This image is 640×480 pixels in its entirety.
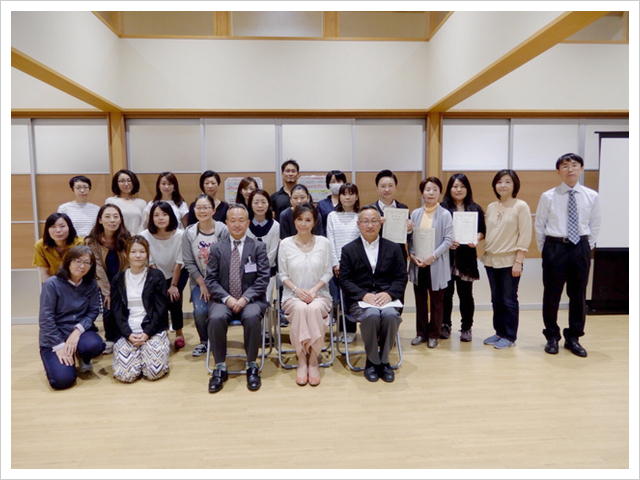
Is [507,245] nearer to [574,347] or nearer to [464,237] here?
[464,237]

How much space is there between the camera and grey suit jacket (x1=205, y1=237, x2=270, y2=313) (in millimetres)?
3240

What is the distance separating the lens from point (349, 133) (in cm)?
515

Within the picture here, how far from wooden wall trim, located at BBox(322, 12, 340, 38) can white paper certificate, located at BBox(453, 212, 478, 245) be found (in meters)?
2.84

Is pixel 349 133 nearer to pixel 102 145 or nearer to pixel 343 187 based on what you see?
pixel 343 187

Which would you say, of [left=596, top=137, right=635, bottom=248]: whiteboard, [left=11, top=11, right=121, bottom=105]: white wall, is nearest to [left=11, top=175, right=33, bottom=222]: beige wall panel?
[left=11, top=11, right=121, bottom=105]: white wall

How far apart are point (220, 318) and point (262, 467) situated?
1.20 metres

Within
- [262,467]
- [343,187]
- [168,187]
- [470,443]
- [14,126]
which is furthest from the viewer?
[14,126]

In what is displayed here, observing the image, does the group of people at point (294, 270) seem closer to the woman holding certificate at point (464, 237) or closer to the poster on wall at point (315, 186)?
the woman holding certificate at point (464, 237)

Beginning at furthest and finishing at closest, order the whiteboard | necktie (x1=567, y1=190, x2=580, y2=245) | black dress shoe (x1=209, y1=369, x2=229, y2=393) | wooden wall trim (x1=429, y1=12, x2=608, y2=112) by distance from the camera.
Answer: the whiteboard < necktie (x1=567, y1=190, x2=580, y2=245) < black dress shoe (x1=209, y1=369, x2=229, y2=393) < wooden wall trim (x1=429, y1=12, x2=608, y2=112)

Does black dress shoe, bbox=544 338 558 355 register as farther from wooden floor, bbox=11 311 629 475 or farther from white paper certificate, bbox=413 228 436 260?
white paper certificate, bbox=413 228 436 260

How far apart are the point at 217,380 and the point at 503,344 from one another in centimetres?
256

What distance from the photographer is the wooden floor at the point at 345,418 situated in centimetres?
216

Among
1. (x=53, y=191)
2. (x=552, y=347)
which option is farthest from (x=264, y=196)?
(x=53, y=191)

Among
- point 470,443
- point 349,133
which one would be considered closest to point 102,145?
point 349,133
